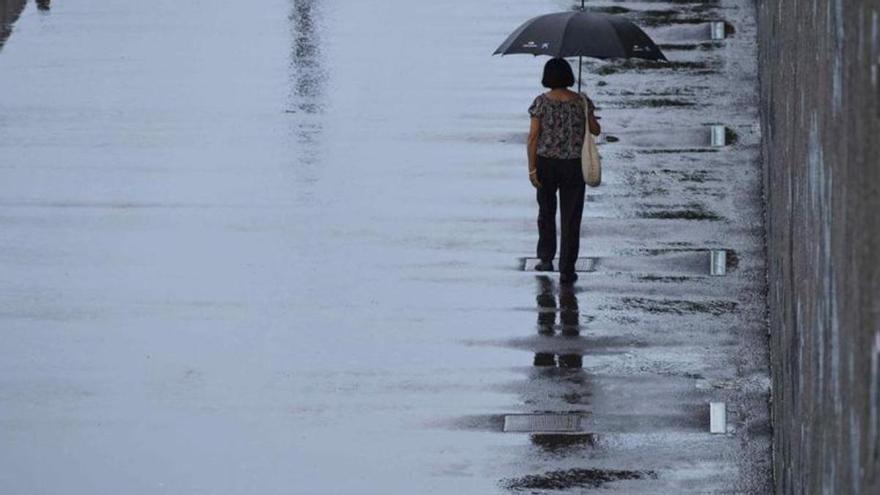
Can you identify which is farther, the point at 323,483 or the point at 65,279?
the point at 65,279

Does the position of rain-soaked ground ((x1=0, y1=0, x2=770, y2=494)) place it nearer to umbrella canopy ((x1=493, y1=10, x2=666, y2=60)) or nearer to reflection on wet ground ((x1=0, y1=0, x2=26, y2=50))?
reflection on wet ground ((x1=0, y1=0, x2=26, y2=50))

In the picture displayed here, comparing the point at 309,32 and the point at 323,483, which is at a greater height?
the point at 309,32

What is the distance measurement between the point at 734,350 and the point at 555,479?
2323 millimetres

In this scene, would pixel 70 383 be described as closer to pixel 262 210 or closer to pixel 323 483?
pixel 323 483

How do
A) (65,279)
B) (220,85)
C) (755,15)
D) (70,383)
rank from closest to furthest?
(70,383)
(65,279)
(220,85)
(755,15)

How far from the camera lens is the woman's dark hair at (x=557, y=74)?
43.8 ft

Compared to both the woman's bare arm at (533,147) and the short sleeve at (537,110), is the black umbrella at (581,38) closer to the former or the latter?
the short sleeve at (537,110)

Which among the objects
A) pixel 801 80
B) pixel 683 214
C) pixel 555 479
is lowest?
pixel 555 479

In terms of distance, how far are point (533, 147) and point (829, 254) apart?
7.30 meters

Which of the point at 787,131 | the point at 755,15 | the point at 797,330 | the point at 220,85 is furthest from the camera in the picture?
the point at 755,15

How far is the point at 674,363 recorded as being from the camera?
12.0 m

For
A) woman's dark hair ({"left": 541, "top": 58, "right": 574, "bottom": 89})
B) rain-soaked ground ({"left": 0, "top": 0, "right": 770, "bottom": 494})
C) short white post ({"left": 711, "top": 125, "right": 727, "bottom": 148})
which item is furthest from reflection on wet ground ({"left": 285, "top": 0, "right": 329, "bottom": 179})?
short white post ({"left": 711, "top": 125, "right": 727, "bottom": 148})

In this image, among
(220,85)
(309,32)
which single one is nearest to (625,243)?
(220,85)

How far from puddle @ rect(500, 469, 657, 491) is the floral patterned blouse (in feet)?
11.5
